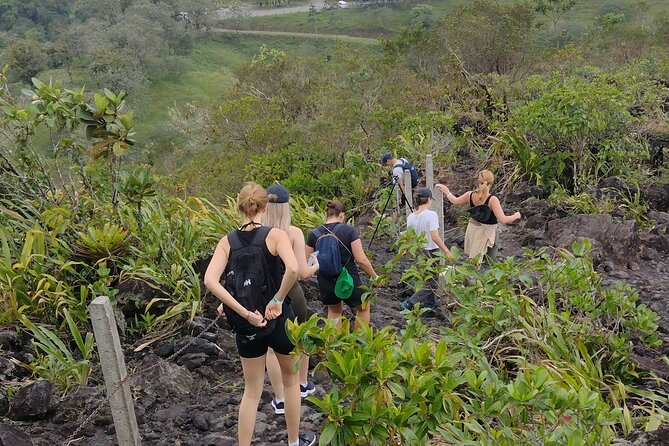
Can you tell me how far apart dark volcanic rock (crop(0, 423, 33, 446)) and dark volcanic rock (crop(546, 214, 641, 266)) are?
19.7 feet

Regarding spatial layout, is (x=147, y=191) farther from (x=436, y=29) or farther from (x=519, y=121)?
(x=436, y=29)

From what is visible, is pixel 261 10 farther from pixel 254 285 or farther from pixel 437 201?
pixel 254 285

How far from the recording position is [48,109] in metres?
5.13

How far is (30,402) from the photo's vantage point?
401 cm

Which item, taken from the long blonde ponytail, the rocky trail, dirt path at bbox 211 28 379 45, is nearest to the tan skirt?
the long blonde ponytail

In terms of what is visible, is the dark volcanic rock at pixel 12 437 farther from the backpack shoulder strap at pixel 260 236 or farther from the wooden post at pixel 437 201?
the wooden post at pixel 437 201

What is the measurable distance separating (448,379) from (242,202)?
57.0 inches

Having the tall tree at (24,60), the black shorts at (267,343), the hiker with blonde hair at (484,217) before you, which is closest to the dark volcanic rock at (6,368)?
the black shorts at (267,343)

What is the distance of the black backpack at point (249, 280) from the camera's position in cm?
343

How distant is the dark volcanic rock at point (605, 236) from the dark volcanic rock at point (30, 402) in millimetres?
5760

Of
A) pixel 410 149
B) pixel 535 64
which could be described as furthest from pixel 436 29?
pixel 410 149

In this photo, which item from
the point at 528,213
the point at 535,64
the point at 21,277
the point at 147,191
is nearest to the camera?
the point at 21,277

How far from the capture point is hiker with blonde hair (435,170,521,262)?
20.2ft

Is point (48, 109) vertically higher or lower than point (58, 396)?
higher
